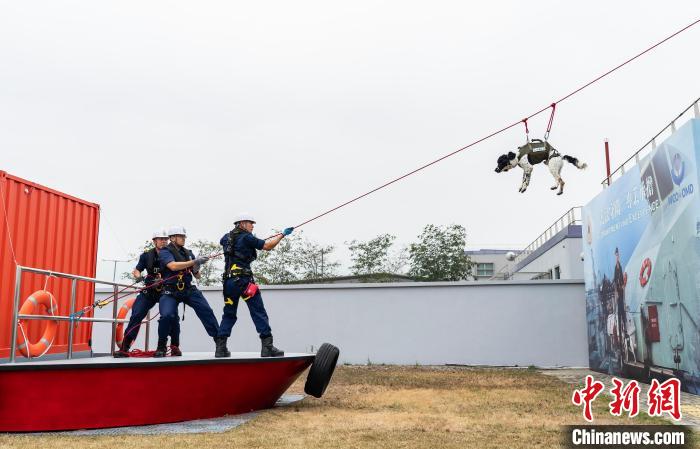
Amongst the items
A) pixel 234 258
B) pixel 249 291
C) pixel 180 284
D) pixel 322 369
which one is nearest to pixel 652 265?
pixel 322 369

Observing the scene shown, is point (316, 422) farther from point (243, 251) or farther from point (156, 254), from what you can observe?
point (156, 254)

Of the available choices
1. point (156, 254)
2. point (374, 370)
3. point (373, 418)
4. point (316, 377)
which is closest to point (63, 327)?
point (156, 254)

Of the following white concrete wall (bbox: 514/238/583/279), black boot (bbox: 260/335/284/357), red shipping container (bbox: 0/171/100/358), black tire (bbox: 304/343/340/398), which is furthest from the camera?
white concrete wall (bbox: 514/238/583/279)

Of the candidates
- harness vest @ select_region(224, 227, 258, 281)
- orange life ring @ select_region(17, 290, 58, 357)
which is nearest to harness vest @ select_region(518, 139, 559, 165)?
harness vest @ select_region(224, 227, 258, 281)

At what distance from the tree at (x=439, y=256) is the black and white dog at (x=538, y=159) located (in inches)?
1022

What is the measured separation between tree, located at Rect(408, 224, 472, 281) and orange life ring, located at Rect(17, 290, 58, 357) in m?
27.6

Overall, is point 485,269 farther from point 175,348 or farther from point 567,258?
point 175,348

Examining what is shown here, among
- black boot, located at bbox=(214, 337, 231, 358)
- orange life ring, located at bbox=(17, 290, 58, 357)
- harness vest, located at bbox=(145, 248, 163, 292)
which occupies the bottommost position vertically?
black boot, located at bbox=(214, 337, 231, 358)

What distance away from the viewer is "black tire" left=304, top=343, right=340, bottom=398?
28.4 feet

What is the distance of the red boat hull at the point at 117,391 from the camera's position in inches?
257

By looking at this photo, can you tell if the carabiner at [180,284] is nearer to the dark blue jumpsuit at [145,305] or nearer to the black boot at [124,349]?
the dark blue jumpsuit at [145,305]

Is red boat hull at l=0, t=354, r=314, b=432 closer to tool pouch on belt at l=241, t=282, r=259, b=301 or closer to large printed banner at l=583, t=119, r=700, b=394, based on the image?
tool pouch on belt at l=241, t=282, r=259, b=301

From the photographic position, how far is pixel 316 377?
344 inches

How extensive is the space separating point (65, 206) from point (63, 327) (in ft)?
5.25
